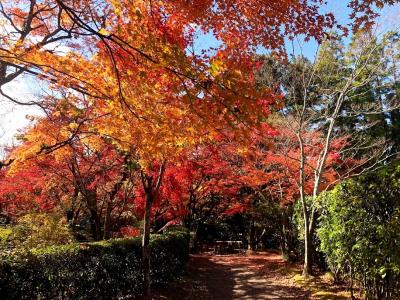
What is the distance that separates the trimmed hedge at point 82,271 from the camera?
5.56 m

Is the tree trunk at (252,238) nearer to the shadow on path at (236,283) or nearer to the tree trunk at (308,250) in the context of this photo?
the shadow on path at (236,283)

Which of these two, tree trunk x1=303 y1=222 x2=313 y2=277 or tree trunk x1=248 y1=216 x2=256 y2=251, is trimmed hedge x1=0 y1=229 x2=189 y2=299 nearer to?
tree trunk x1=303 y1=222 x2=313 y2=277

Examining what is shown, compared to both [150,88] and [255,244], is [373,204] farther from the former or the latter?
[255,244]

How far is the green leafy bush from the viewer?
602 cm

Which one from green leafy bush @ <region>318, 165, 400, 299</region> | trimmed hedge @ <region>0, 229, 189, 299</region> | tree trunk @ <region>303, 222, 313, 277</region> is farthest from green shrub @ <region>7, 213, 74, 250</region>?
green leafy bush @ <region>318, 165, 400, 299</region>

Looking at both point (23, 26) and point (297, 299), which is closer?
point (23, 26)

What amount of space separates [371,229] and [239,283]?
7.05 m

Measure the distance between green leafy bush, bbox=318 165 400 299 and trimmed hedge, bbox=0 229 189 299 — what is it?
506cm

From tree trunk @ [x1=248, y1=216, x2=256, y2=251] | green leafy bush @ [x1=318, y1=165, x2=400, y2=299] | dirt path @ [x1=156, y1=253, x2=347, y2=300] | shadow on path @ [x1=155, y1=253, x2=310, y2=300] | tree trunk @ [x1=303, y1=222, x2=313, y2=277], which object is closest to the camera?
green leafy bush @ [x1=318, y1=165, x2=400, y2=299]

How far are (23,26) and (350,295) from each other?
1003 centimetres

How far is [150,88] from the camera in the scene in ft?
18.1

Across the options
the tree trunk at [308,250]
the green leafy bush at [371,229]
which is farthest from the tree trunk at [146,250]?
the tree trunk at [308,250]

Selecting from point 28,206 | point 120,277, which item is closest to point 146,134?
point 120,277

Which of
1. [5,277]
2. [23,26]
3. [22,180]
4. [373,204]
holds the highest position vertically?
[23,26]
